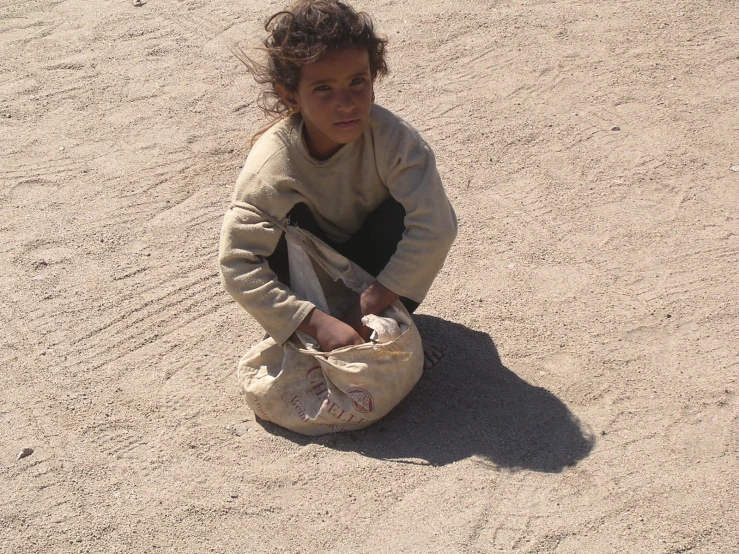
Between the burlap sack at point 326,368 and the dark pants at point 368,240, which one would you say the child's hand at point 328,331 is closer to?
the burlap sack at point 326,368

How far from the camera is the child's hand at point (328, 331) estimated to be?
2775mm

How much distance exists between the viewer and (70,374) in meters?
3.18

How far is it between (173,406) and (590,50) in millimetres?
2993

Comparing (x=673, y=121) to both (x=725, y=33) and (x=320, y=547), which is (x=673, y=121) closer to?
(x=725, y=33)

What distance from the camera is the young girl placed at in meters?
2.75

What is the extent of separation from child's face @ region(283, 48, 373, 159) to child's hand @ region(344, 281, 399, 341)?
47 cm

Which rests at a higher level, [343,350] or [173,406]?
[343,350]

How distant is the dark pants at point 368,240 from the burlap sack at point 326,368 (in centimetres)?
7

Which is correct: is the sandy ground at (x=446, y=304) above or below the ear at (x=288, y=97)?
below

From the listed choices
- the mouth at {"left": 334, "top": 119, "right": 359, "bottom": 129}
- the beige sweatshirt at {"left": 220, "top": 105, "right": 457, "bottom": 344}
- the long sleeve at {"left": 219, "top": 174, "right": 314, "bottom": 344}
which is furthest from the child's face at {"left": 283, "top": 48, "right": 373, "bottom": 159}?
the long sleeve at {"left": 219, "top": 174, "right": 314, "bottom": 344}

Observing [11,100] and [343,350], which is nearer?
[343,350]

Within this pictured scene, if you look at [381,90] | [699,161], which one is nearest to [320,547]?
[699,161]

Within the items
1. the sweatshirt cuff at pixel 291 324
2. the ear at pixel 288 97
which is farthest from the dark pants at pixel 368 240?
the ear at pixel 288 97

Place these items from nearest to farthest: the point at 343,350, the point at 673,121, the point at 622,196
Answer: the point at 343,350 < the point at 622,196 < the point at 673,121
